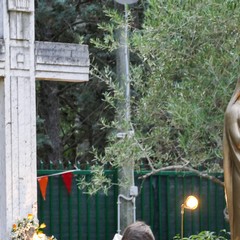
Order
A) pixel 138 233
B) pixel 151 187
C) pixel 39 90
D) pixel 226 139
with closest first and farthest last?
pixel 138 233 < pixel 226 139 < pixel 151 187 < pixel 39 90

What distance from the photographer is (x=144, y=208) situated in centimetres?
1327

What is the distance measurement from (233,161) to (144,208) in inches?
249

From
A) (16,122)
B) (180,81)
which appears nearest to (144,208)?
(180,81)

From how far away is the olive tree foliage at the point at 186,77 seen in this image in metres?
10.3

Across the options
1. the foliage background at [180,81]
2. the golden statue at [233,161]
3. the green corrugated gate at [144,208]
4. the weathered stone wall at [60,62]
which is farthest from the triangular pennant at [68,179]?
the golden statue at [233,161]

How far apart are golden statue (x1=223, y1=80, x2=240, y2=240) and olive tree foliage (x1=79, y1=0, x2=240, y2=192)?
312cm

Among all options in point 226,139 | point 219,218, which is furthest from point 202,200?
point 226,139

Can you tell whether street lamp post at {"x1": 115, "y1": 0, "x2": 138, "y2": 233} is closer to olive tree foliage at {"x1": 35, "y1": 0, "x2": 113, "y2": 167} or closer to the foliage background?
the foliage background

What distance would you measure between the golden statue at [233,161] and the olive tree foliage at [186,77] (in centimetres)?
312

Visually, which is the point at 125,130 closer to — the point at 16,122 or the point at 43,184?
the point at 43,184

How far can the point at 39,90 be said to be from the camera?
1847 cm

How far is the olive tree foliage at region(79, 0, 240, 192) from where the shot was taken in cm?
1029

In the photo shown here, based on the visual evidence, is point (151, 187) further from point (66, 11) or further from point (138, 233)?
point (138, 233)

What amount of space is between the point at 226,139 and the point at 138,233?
256 cm
